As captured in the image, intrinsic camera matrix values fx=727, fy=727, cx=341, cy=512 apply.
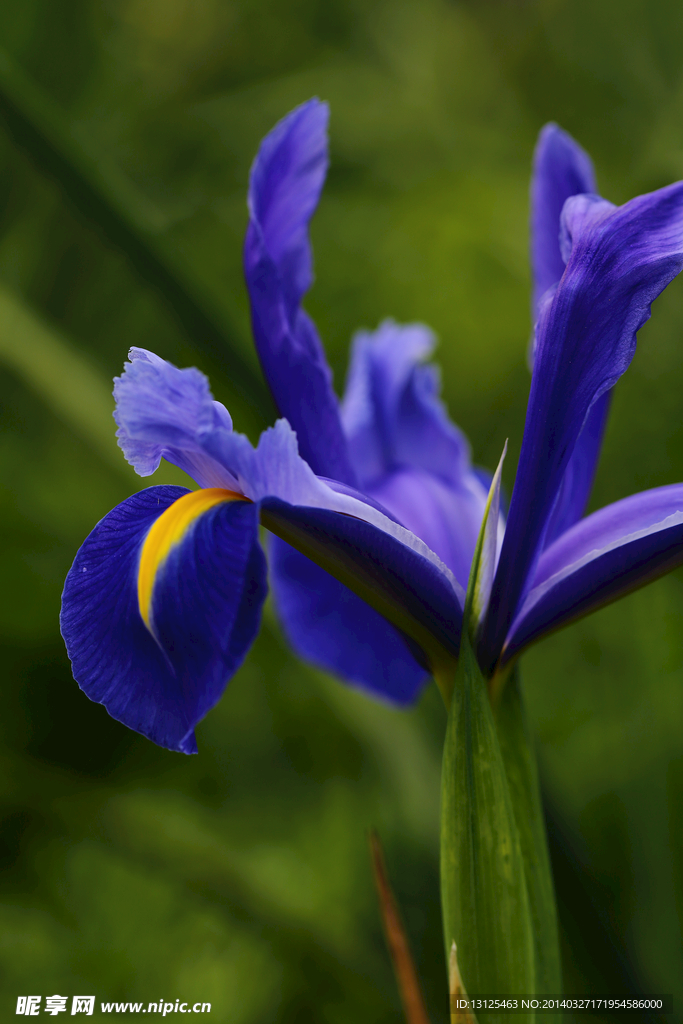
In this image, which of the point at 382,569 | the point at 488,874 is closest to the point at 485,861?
the point at 488,874

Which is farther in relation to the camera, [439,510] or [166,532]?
[439,510]

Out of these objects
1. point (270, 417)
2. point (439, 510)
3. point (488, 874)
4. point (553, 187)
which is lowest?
point (488, 874)

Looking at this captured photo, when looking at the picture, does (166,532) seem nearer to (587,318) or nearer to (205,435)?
(205,435)

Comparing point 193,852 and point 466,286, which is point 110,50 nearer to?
point 466,286

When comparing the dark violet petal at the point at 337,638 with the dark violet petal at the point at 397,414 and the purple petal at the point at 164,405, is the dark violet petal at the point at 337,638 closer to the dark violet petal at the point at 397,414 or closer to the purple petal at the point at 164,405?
the dark violet petal at the point at 397,414

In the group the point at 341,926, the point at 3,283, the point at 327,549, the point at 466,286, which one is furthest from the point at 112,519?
the point at 466,286

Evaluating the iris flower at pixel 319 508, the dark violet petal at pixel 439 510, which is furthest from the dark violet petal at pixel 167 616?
the dark violet petal at pixel 439 510

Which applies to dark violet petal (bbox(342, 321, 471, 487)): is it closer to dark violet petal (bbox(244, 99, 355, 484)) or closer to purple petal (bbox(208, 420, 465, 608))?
dark violet petal (bbox(244, 99, 355, 484))
